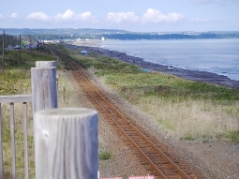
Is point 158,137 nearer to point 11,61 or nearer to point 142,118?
point 142,118

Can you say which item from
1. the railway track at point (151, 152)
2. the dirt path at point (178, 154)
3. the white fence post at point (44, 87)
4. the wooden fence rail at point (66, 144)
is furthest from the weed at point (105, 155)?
the wooden fence rail at point (66, 144)

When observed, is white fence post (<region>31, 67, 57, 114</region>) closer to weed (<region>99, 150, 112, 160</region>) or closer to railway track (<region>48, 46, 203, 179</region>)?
railway track (<region>48, 46, 203, 179</region>)

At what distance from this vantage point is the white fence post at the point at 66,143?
1.28 metres

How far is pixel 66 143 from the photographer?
4.26 ft

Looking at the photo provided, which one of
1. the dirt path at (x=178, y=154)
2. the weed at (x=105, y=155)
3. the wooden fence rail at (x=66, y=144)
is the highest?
the wooden fence rail at (x=66, y=144)

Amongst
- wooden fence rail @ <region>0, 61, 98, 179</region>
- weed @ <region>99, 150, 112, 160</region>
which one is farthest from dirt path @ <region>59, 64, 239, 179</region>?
wooden fence rail @ <region>0, 61, 98, 179</region>

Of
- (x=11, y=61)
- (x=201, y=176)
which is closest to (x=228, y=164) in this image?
(x=201, y=176)

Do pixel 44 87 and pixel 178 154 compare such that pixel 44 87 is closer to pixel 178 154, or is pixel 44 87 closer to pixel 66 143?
pixel 66 143

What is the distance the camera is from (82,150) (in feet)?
4.30

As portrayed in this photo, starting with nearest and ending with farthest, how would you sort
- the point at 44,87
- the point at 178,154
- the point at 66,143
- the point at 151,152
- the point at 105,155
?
the point at 66,143, the point at 44,87, the point at 105,155, the point at 151,152, the point at 178,154

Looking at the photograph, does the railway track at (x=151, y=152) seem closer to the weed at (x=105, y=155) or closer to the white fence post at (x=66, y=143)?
the weed at (x=105, y=155)

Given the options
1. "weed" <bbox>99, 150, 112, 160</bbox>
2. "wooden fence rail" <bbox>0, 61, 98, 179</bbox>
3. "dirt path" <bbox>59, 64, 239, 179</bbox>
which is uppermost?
"wooden fence rail" <bbox>0, 61, 98, 179</bbox>

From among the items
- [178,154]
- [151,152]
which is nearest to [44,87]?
[151,152]

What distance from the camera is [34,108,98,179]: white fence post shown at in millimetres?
1283
